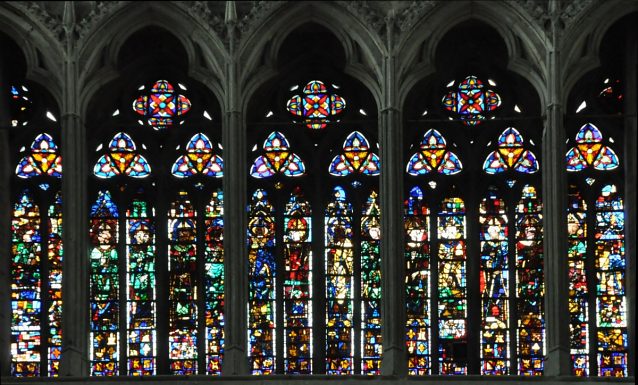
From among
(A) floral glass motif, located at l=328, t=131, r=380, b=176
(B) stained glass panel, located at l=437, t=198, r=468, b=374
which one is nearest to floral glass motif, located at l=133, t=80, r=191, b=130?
(A) floral glass motif, located at l=328, t=131, r=380, b=176

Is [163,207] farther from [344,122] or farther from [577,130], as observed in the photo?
[577,130]

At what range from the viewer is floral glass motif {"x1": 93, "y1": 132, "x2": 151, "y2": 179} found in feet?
135

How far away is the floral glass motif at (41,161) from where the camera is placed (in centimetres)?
4100

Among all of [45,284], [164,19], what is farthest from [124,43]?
[45,284]

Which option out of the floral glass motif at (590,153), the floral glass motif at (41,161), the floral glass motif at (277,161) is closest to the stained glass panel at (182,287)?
the floral glass motif at (277,161)

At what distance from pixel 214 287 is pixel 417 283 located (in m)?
2.76

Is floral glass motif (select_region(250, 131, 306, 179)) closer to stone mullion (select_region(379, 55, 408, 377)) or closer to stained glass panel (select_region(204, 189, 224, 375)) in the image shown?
stained glass panel (select_region(204, 189, 224, 375))

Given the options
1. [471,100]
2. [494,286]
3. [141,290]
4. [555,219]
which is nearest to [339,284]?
[494,286]

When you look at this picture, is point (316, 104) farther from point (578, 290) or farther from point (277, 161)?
point (578, 290)

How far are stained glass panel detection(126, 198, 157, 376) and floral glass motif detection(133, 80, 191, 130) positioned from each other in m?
1.19

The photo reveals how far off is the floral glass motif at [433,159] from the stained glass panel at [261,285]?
2.08 m

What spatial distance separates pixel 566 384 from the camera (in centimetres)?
3862

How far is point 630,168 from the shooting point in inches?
1597

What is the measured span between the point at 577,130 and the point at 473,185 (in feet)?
5.28
